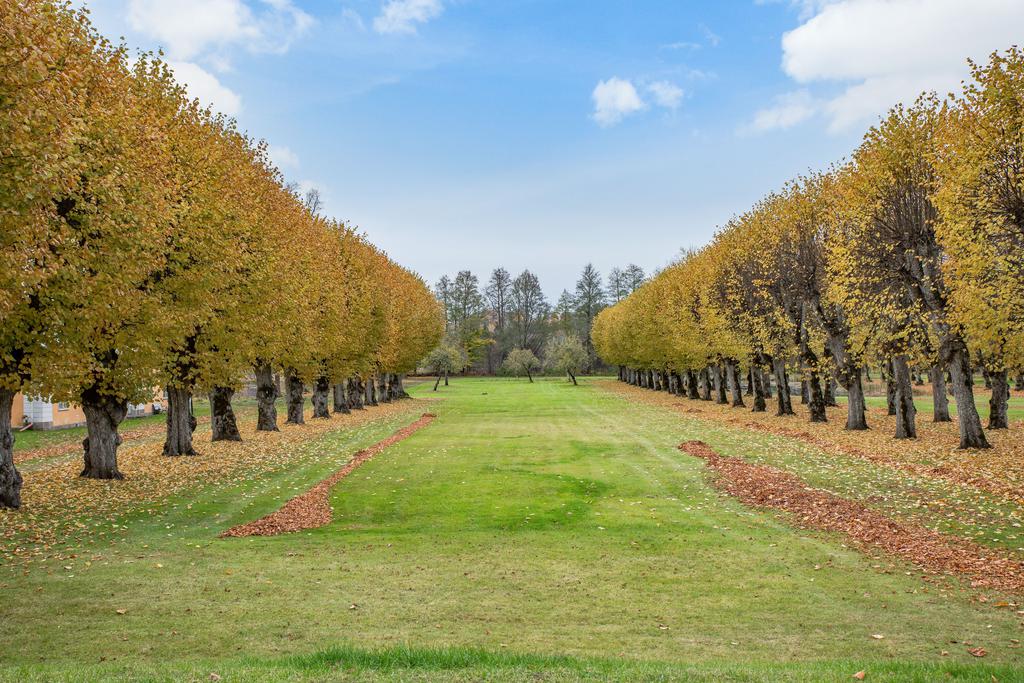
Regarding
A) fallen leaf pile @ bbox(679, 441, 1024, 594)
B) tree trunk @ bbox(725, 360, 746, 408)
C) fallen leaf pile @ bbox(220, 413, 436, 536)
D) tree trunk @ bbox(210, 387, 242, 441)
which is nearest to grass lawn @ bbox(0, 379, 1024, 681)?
fallen leaf pile @ bbox(220, 413, 436, 536)

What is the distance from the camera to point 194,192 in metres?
22.4

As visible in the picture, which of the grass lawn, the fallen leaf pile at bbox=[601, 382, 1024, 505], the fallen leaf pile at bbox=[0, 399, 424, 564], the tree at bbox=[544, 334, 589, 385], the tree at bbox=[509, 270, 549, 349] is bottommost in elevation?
the fallen leaf pile at bbox=[601, 382, 1024, 505]

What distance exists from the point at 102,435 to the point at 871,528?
71.9ft

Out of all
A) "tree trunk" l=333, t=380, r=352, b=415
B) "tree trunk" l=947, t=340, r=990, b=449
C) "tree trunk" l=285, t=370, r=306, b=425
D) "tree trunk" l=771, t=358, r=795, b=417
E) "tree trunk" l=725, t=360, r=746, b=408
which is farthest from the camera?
"tree trunk" l=725, t=360, r=746, b=408

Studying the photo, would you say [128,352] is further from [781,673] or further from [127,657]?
[781,673]

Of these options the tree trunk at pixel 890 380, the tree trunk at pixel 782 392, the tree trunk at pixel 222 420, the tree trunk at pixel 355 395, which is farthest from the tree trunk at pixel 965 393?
the tree trunk at pixel 355 395

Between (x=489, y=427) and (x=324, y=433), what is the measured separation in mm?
9392

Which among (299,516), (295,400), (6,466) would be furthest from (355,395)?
(299,516)

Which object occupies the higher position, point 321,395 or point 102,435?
point 321,395

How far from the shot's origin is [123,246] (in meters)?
17.7

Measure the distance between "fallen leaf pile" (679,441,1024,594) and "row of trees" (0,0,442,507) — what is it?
54.7 ft

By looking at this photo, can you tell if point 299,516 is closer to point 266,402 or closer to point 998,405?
point 266,402

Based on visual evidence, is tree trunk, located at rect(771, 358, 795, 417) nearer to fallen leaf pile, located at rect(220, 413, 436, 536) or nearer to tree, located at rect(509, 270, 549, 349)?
fallen leaf pile, located at rect(220, 413, 436, 536)

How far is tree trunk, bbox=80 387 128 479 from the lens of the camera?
72.2 feet
